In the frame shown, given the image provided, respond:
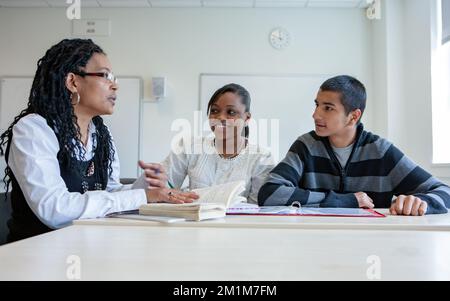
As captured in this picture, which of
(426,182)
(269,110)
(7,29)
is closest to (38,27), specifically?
(7,29)

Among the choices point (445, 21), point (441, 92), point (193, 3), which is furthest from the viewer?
point (193, 3)

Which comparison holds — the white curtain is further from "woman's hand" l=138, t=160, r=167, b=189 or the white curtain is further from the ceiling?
"woman's hand" l=138, t=160, r=167, b=189

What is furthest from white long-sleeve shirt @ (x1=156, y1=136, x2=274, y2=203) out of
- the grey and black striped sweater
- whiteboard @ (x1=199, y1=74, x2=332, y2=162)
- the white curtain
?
whiteboard @ (x1=199, y1=74, x2=332, y2=162)

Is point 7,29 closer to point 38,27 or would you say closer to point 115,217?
point 38,27

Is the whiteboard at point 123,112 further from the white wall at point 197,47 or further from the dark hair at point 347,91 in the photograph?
the dark hair at point 347,91

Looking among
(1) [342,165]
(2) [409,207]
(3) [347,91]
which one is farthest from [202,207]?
(3) [347,91]

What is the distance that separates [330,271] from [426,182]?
49.2 inches

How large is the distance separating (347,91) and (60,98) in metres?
1.25

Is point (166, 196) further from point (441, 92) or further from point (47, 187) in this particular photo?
point (441, 92)

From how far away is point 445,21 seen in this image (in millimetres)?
2986

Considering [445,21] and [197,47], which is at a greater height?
[197,47]

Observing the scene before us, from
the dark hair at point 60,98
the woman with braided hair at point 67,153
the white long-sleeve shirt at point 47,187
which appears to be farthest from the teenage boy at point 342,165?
the dark hair at point 60,98
